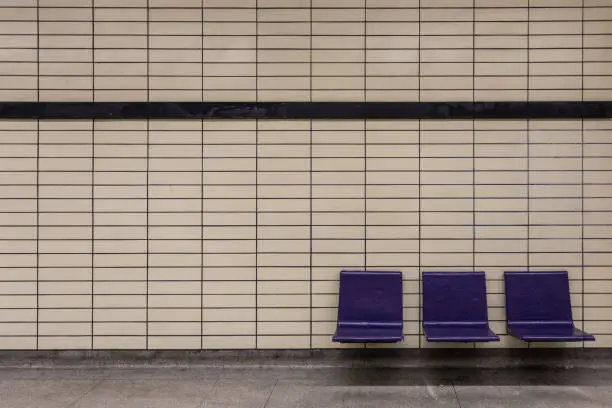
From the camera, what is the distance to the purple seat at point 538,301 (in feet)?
12.4

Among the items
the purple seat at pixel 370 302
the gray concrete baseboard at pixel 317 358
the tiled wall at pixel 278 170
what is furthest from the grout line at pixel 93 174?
the purple seat at pixel 370 302

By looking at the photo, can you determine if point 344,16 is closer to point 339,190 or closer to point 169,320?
point 339,190

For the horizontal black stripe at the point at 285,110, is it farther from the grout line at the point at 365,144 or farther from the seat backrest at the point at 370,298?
the seat backrest at the point at 370,298

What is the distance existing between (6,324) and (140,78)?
8.43 ft

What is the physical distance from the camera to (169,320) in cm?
399

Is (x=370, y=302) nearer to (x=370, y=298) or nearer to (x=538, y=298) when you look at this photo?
(x=370, y=298)

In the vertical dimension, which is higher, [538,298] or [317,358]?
[538,298]

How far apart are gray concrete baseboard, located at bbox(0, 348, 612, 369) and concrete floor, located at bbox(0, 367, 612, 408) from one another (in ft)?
0.19

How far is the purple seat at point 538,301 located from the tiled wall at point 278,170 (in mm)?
146

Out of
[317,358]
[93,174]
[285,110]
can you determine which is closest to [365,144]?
[285,110]

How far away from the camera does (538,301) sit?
12.6 feet

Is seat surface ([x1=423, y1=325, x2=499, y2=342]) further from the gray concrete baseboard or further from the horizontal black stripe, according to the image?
the horizontal black stripe

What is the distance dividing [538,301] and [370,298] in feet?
4.85

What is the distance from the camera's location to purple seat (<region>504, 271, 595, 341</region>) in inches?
149
